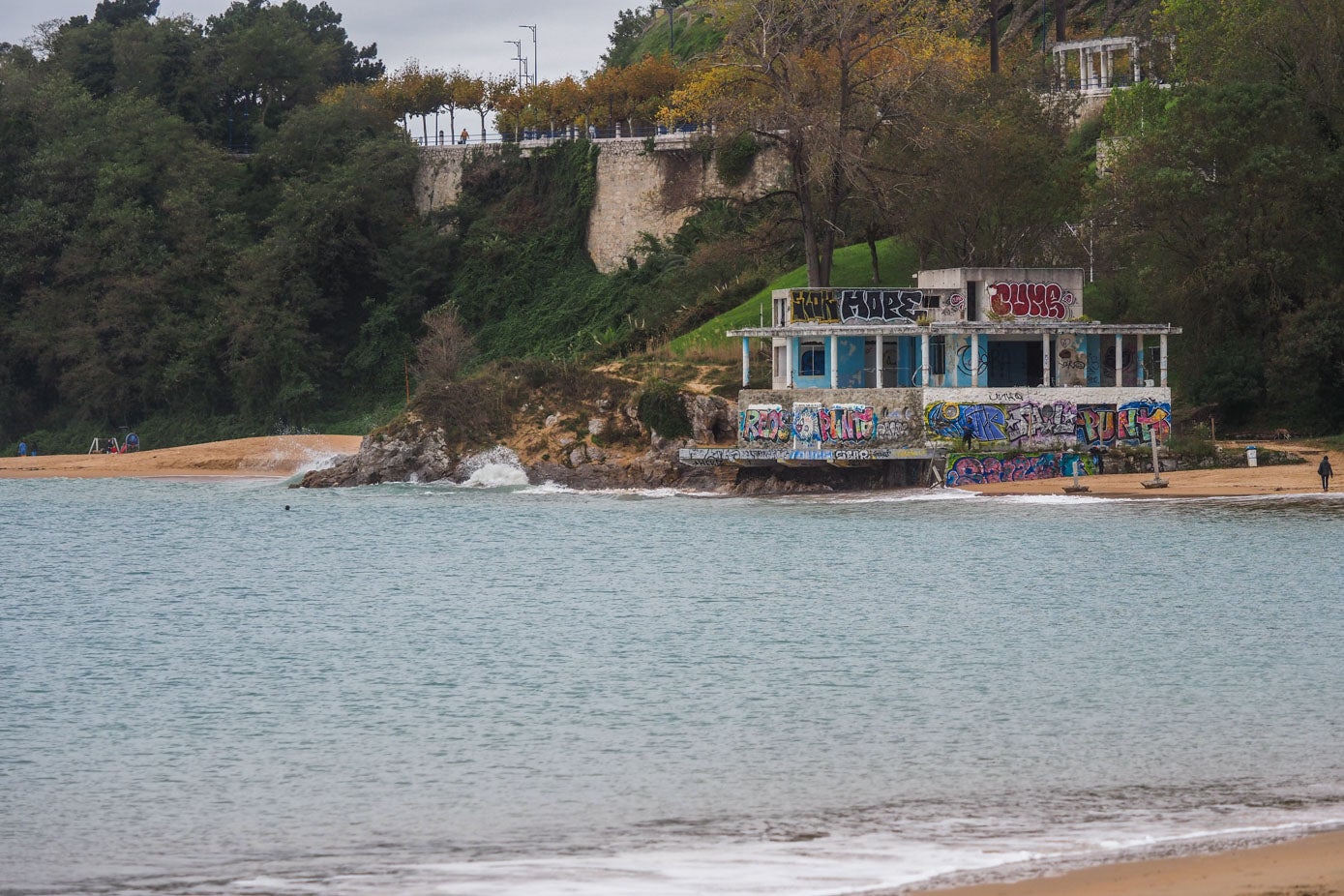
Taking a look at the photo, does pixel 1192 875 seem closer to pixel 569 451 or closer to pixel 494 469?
pixel 569 451

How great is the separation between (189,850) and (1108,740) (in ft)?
32.3

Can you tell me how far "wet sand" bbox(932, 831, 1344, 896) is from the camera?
12.9 metres

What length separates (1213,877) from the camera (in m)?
13.4

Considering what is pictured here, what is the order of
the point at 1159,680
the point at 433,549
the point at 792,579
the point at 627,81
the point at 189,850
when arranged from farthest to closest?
the point at 627,81, the point at 433,549, the point at 792,579, the point at 1159,680, the point at 189,850

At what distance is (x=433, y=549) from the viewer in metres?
41.2

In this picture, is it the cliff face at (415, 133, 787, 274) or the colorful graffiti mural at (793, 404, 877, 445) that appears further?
the cliff face at (415, 133, 787, 274)

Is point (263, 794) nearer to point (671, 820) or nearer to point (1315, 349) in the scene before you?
point (671, 820)

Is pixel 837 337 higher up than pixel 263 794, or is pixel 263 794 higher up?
pixel 837 337

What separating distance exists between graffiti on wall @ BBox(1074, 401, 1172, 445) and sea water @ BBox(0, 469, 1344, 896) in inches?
284

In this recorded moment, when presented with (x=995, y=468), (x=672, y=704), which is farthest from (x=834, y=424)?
(x=672, y=704)

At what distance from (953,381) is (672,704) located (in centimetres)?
2999

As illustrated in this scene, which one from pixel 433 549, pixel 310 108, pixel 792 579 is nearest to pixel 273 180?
pixel 310 108

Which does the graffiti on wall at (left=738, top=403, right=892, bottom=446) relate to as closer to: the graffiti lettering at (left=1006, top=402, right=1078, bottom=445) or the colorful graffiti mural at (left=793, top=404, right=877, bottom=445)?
the colorful graffiti mural at (left=793, top=404, right=877, bottom=445)

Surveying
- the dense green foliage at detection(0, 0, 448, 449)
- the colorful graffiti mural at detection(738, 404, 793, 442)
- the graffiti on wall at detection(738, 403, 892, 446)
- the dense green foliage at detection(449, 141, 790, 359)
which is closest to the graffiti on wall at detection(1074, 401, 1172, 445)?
the graffiti on wall at detection(738, 403, 892, 446)
